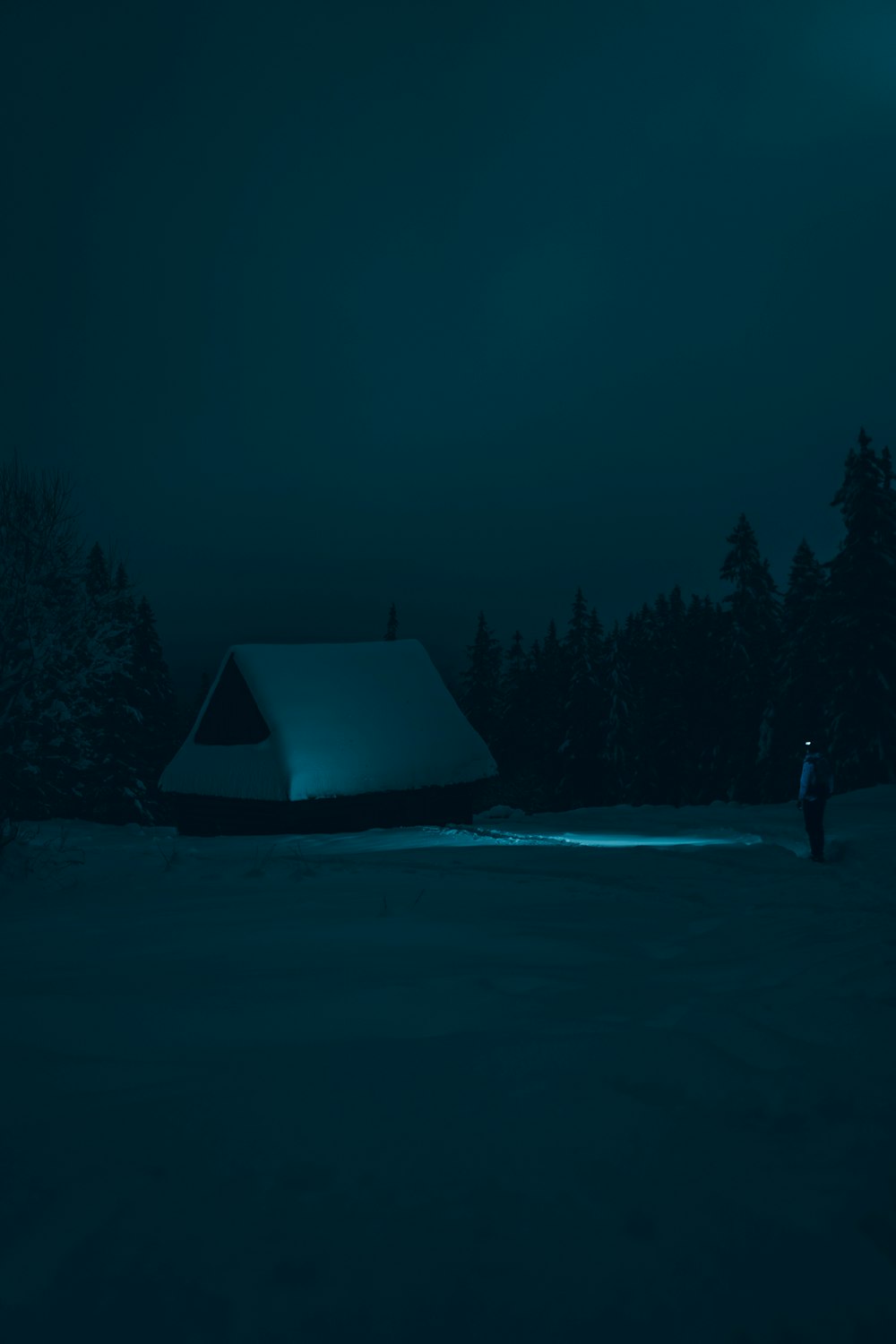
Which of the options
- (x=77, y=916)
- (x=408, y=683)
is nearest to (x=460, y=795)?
(x=408, y=683)

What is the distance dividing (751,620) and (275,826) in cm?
2535

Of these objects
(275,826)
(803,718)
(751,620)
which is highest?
(751,620)

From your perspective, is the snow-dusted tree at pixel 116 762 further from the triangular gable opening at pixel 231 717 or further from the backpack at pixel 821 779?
the backpack at pixel 821 779

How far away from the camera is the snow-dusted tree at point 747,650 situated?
34625 mm

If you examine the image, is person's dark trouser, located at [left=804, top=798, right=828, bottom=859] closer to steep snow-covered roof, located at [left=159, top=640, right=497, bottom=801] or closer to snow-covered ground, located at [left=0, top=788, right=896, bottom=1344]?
snow-covered ground, located at [left=0, top=788, right=896, bottom=1344]

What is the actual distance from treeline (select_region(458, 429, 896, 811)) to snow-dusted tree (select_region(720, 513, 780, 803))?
0.19ft

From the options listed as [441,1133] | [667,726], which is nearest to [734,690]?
[667,726]

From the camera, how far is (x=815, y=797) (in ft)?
35.4

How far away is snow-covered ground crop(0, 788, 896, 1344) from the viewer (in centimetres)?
187

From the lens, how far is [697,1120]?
2.70 meters

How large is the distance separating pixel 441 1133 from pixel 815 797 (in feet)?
32.1

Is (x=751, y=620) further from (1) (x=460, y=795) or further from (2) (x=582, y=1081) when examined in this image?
(2) (x=582, y=1081)

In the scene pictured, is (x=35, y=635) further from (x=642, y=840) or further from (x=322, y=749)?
(x=642, y=840)

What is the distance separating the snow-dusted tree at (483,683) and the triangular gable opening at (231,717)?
32.7 m
